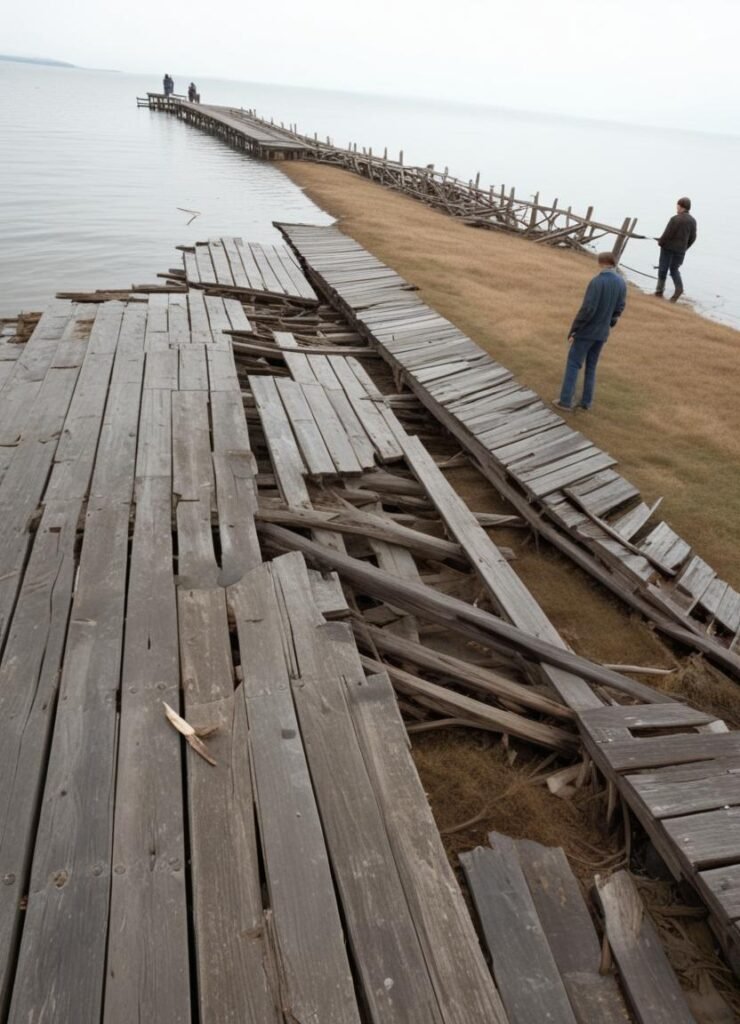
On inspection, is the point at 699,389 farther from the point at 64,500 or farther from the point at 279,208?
the point at 279,208

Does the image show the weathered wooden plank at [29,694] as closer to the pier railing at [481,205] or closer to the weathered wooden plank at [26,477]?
the weathered wooden plank at [26,477]

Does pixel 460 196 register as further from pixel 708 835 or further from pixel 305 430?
pixel 708 835

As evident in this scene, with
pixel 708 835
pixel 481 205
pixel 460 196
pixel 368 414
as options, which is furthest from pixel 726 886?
pixel 460 196

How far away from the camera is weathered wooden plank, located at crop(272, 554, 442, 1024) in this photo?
243 centimetres

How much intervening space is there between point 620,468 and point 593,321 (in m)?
1.96

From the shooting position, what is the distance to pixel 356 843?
113 inches

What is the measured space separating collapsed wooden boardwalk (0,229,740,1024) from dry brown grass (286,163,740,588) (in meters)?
2.53

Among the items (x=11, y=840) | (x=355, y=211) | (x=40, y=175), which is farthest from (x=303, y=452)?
(x=40, y=175)

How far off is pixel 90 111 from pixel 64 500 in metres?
81.2

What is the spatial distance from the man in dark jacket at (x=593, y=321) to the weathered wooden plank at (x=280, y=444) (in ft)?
13.1

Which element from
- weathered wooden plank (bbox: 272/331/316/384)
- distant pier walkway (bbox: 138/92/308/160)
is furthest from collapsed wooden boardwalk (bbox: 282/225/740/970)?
distant pier walkway (bbox: 138/92/308/160)

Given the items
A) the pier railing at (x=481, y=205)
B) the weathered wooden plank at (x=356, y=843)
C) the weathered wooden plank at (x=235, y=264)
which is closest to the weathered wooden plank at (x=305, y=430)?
the weathered wooden plank at (x=356, y=843)

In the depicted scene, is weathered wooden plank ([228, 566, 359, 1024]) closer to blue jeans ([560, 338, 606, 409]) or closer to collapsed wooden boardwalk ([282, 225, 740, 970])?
collapsed wooden boardwalk ([282, 225, 740, 970])

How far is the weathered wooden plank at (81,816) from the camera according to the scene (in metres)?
2.33
